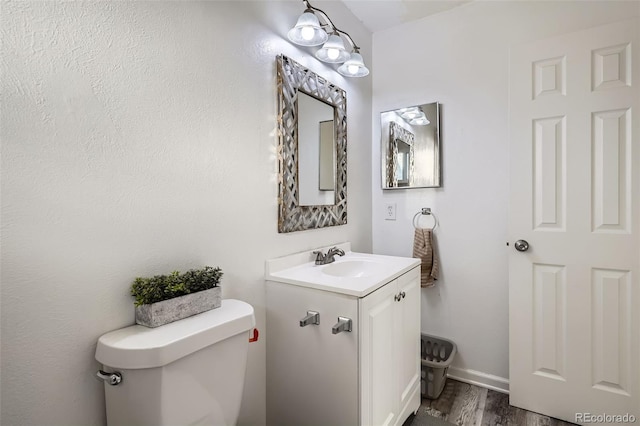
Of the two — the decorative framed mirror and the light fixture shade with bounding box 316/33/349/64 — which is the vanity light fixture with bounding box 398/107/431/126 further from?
the light fixture shade with bounding box 316/33/349/64

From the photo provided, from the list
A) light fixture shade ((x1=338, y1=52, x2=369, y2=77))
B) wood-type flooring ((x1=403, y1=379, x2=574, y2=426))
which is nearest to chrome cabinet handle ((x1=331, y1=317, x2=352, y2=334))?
wood-type flooring ((x1=403, y1=379, x2=574, y2=426))

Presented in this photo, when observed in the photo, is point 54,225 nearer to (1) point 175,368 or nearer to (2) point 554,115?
(1) point 175,368

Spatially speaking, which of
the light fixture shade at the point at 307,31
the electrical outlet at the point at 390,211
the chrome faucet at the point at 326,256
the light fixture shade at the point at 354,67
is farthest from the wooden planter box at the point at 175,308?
the electrical outlet at the point at 390,211

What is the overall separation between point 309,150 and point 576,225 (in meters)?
1.44

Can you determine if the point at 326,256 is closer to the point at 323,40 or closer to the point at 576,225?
the point at 323,40

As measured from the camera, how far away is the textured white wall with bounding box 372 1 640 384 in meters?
1.94

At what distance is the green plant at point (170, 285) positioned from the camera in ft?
3.14

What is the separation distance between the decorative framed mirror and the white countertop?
18cm

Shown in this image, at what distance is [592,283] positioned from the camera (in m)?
1.63

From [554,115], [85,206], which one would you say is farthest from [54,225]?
[554,115]

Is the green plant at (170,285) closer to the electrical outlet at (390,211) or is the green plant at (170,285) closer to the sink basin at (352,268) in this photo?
the sink basin at (352,268)

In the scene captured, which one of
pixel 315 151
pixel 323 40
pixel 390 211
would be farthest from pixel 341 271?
pixel 323 40

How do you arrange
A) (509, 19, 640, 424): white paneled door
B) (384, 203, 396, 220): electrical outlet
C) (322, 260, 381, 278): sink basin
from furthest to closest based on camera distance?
1. (384, 203, 396, 220): electrical outlet
2. (322, 260, 381, 278): sink basin
3. (509, 19, 640, 424): white paneled door

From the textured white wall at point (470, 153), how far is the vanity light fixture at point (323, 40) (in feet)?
1.94
